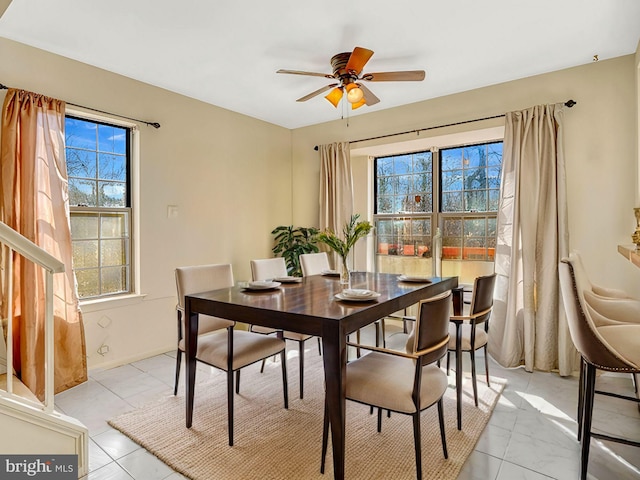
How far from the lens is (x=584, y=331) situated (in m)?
1.81

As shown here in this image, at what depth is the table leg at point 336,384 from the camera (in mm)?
1707

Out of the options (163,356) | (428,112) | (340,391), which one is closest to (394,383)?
(340,391)

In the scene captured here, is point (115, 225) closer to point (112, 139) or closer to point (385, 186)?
point (112, 139)

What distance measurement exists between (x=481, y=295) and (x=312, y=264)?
1.70 meters

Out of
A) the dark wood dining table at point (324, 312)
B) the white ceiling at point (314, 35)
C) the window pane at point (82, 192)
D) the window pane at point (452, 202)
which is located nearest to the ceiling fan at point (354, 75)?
the white ceiling at point (314, 35)

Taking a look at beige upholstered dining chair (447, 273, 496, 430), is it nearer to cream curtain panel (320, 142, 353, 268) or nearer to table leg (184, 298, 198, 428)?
table leg (184, 298, 198, 428)

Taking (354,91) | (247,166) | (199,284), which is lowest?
(199,284)

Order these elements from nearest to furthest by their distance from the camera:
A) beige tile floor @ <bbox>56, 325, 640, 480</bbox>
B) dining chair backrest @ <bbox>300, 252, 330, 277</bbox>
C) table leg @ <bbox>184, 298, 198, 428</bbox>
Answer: beige tile floor @ <bbox>56, 325, 640, 480</bbox> < table leg @ <bbox>184, 298, 198, 428</bbox> < dining chair backrest @ <bbox>300, 252, 330, 277</bbox>

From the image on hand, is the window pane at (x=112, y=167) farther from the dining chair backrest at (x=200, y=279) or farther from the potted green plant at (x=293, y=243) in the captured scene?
the potted green plant at (x=293, y=243)

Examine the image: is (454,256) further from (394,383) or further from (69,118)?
(69,118)

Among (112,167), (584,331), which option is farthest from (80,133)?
(584,331)

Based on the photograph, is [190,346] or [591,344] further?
[190,346]

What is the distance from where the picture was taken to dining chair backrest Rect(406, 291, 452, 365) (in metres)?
1.74

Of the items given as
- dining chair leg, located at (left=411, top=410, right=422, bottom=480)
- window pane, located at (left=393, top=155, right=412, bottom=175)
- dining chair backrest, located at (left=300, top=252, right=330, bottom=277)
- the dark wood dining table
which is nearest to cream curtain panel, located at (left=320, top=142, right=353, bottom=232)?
window pane, located at (left=393, top=155, right=412, bottom=175)
